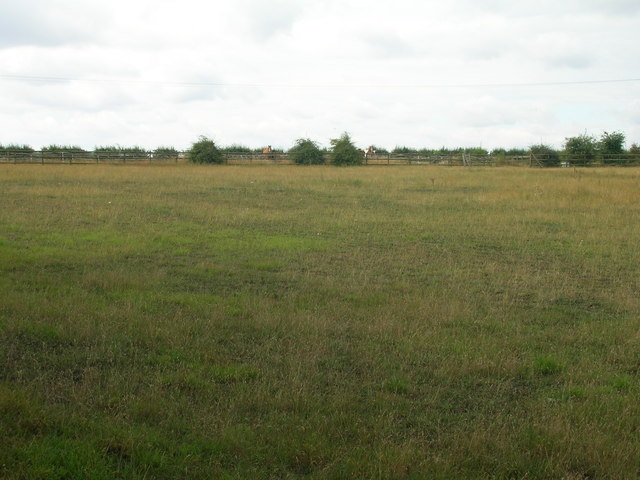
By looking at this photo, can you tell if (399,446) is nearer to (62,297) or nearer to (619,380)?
Result: (619,380)

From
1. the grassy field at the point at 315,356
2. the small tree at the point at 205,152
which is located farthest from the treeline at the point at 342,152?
the grassy field at the point at 315,356

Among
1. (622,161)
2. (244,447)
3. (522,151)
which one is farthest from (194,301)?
Result: (522,151)

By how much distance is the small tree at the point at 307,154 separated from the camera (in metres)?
55.3

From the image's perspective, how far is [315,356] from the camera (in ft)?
18.7

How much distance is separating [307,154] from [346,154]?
141 inches

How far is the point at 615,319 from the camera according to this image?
745 centimetres

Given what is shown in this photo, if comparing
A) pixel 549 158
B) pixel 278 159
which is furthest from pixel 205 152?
pixel 549 158

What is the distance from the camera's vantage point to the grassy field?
3.91 metres

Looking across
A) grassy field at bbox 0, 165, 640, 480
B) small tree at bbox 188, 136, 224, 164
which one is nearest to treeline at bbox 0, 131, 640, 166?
small tree at bbox 188, 136, 224, 164

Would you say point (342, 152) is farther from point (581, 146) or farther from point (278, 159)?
point (581, 146)

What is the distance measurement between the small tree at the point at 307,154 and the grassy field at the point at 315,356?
42362 mm

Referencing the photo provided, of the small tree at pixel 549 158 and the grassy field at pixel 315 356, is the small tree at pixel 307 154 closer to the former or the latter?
the small tree at pixel 549 158

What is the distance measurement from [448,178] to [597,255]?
19.9 metres

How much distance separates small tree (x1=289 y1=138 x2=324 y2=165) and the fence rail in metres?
0.77
